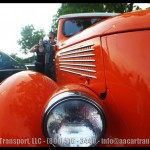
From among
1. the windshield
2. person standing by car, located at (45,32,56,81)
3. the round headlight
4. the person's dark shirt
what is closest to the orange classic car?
the round headlight

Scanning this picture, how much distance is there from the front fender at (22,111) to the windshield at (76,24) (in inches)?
115

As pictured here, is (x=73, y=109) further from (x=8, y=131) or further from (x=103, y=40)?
(x=103, y=40)

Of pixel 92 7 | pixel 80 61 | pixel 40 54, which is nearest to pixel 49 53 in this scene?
pixel 40 54

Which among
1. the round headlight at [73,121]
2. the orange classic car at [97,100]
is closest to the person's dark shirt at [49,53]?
the orange classic car at [97,100]

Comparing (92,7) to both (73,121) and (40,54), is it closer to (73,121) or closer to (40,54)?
(40,54)

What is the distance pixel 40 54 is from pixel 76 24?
1.07m

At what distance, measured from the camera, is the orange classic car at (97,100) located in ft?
6.55

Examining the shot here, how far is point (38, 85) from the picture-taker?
8.90ft

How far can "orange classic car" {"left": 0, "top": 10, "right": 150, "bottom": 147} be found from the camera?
6.55ft

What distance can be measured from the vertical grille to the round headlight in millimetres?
782

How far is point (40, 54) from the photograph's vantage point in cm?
622

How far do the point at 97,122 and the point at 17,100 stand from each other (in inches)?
26.8

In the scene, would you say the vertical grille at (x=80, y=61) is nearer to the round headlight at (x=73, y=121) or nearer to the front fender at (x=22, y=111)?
the front fender at (x=22, y=111)

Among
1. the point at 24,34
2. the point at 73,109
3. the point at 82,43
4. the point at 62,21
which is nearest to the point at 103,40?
the point at 82,43
